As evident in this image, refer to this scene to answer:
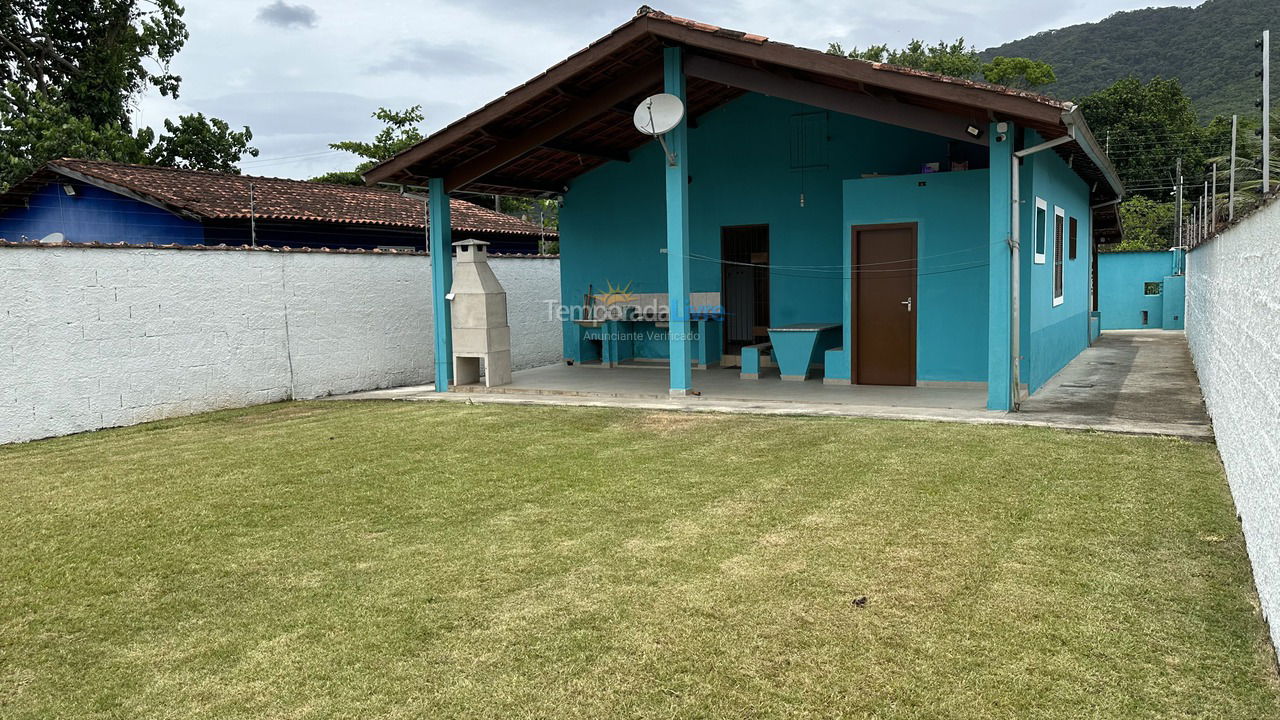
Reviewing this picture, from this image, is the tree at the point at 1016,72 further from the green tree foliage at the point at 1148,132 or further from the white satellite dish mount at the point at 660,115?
the white satellite dish mount at the point at 660,115

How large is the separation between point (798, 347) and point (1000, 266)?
10.4 feet

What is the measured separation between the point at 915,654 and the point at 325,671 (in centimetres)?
210

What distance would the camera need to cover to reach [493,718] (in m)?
2.87

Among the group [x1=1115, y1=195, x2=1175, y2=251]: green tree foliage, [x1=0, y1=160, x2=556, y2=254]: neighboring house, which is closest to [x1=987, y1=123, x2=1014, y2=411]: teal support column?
[x1=0, y1=160, x2=556, y2=254]: neighboring house

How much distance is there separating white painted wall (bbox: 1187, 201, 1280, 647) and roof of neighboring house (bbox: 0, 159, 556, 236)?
1132 cm

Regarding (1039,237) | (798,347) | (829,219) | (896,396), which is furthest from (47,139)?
(1039,237)

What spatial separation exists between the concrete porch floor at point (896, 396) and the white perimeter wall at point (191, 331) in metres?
0.70

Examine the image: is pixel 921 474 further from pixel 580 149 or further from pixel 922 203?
pixel 580 149

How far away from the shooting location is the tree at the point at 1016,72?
4684 cm

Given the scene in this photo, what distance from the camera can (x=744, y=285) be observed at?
12.9 metres

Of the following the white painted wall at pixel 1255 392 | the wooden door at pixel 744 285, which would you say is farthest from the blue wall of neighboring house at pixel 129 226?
the white painted wall at pixel 1255 392

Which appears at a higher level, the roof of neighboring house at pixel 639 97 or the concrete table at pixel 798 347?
the roof of neighboring house at pixel 639 97

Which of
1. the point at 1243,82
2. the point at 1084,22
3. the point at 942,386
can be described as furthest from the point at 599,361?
the point at 1084,22

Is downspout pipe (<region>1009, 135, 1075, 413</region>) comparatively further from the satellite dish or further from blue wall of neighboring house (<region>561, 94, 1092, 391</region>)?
the satellite dish
